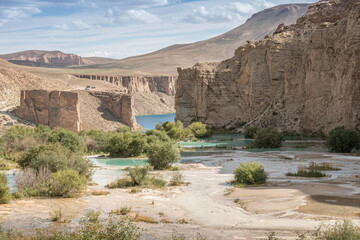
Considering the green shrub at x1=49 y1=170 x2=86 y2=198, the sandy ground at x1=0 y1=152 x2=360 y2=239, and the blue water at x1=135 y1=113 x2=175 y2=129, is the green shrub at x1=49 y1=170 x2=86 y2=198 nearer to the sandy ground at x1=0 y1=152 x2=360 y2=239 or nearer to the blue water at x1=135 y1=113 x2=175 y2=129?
the sandy ground at x1=0 y1=152 x2=360 y2=239

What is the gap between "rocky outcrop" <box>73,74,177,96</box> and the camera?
165 m

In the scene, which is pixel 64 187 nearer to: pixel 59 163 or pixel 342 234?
pixel 59 163

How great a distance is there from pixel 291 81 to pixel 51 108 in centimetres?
3709

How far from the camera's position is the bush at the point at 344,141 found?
3662 centimetres

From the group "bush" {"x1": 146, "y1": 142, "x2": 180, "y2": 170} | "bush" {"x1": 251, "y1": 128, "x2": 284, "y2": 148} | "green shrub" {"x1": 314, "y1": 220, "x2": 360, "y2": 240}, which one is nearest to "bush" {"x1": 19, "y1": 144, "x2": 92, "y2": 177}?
"bush" {"x1": 146, "y1": 142, "x2": 180, "y2": 170}

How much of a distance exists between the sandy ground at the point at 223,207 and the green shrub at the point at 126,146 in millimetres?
14123

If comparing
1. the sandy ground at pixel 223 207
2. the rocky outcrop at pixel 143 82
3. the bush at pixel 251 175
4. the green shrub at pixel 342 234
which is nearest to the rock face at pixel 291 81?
the bush at pixel 251 175

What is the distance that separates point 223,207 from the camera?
15.9 meters

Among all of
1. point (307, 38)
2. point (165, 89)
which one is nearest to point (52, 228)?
point (307, 38)

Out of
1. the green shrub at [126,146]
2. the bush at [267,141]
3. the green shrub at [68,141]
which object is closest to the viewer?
the green shrub at [68,141]

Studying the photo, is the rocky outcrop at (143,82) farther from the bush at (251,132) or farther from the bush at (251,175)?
the bush at (251,175)

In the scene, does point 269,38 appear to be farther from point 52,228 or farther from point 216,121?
point 52,228

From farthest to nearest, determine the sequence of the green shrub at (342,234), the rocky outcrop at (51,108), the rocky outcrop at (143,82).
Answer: the rocky outcrop at (143,82) < the rocky outcrop at (51,108) < the green shrub at (342,234)

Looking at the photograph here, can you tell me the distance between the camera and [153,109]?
160 meters
